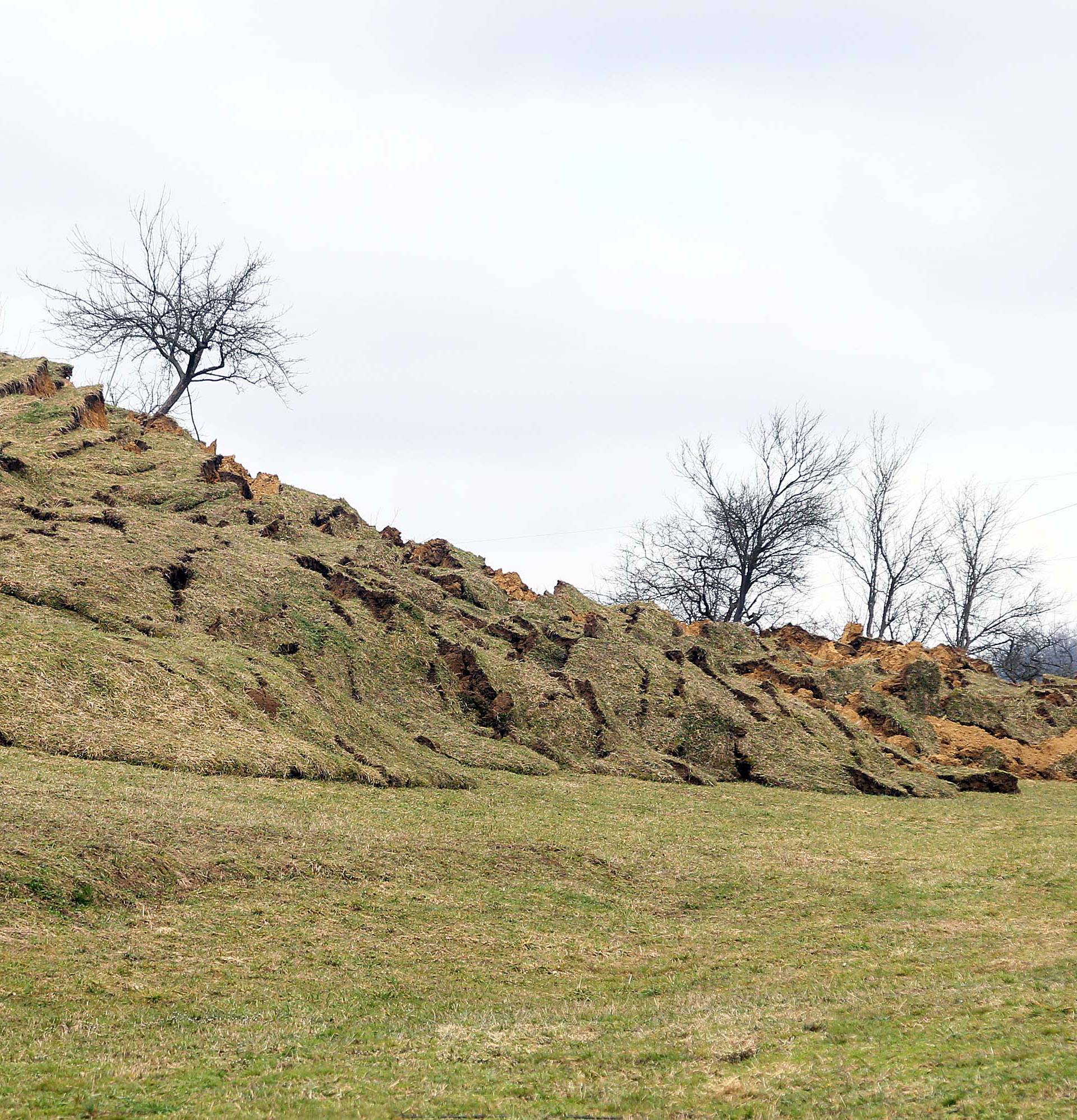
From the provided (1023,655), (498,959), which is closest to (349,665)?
(498,959)

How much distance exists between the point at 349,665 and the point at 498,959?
10383 mm

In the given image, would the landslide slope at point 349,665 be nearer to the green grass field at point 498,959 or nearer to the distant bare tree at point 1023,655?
the green grass field at point 498,959

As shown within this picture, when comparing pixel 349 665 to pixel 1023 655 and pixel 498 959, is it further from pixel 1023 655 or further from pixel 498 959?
pixel 1023 655

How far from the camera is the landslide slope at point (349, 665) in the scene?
51.1 ft

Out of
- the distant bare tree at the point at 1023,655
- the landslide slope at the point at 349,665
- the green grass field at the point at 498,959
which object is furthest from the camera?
the distant bare tree at the point at 1023,655

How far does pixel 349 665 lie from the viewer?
777 inches

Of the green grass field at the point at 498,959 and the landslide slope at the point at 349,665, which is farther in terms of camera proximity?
the landslide slope at the point at 349,665

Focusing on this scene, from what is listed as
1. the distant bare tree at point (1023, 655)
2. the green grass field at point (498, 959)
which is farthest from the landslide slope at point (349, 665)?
the distant bare tree at point (1023, 655)

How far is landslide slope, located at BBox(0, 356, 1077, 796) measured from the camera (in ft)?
51.1

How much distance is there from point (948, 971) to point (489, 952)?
13.2 ft

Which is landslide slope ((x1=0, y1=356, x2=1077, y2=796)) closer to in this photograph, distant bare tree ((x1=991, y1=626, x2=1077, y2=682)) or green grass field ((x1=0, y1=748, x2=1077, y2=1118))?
green grass field ((x1=0, y1=748, x2=1077, y2=1118))

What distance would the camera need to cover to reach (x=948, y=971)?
30.2ft

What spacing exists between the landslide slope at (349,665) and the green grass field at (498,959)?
163cm

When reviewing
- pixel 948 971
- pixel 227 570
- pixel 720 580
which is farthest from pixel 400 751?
pixel 720 580
